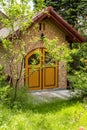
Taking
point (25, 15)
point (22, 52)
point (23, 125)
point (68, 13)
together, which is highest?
point (68, 13)

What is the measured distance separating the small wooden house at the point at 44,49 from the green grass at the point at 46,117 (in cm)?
325

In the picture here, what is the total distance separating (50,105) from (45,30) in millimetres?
5499

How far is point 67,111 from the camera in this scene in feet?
37.7

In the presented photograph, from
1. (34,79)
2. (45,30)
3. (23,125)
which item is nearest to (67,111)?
(23,125)

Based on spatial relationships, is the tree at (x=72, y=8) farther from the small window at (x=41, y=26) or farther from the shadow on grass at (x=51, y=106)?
the shadow on grass at (x=51, y=106)

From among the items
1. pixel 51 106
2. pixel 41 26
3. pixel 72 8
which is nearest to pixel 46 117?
pixel 51 106

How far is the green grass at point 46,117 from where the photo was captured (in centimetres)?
831

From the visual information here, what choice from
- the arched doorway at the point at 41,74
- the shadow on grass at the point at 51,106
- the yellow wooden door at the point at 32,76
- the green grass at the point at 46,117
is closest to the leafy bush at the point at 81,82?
the shadow on grass at the point at 51,106

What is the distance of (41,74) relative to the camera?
17.0 metres

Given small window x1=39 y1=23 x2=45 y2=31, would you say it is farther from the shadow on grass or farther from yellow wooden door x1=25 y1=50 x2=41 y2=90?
the shadow on grass

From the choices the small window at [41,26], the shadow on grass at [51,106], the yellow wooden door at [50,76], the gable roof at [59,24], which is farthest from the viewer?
the yellow wooden door at [50,76]

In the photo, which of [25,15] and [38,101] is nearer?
[25,15]

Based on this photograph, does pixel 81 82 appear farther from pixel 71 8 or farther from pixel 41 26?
pixel 71 8

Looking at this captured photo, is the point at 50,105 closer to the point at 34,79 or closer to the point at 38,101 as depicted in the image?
the point at 38,101
